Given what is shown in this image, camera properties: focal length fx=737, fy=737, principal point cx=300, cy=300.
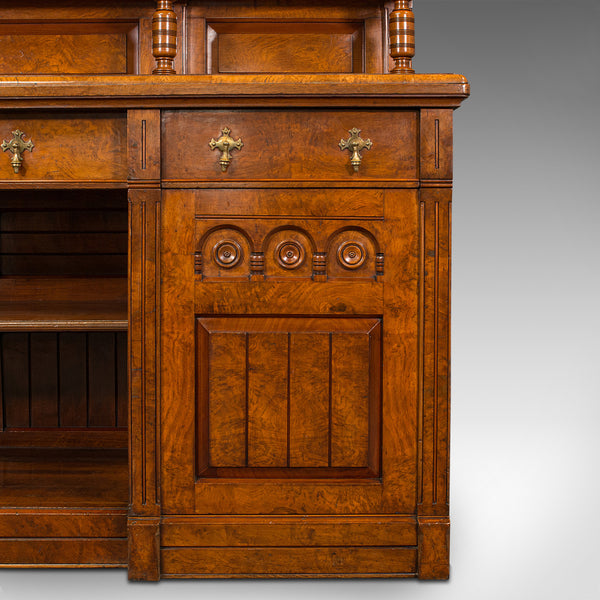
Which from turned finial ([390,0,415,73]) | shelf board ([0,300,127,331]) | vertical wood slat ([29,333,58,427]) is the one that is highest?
turned finial ([390,0,415,73])

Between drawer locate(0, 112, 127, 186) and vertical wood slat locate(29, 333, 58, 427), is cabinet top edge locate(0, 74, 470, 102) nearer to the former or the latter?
drawer locate(0, 112, 127, 186)

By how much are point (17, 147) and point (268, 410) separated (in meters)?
1.05

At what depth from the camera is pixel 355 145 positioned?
6.81 feet

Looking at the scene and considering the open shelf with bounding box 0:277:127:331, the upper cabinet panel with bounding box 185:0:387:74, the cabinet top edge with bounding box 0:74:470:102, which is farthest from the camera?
the upper cabinet panel with bounding box 185:0:387:74

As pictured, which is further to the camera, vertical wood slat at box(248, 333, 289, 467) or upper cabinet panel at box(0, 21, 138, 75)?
upper cabinet panel at box(0, 21, 138, 75)

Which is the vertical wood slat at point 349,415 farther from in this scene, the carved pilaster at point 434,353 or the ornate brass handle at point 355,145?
the ornate brass handle at point 355,145

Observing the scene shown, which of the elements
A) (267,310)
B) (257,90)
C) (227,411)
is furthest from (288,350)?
(257,90)

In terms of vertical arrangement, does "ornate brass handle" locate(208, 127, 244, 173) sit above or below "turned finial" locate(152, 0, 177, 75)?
below

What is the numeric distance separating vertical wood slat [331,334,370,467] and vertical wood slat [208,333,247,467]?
265 millimetres

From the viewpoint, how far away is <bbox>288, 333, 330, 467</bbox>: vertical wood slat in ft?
7.04

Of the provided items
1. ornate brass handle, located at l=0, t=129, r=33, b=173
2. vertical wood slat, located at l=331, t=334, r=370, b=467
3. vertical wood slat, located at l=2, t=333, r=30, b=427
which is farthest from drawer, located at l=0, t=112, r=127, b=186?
vertical wood slat, located at l=2, t=333, r=30, b=427

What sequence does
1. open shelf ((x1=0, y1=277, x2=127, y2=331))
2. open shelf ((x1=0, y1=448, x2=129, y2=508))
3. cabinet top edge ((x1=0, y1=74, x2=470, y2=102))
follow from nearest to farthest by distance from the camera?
cabinet top edge ((x1=0, y1=74, x2=470, y2=102)), open shelf ((x1=0, y1=448, x2=129, y2=508)), open shelf ((x1=0, y1=277, x2=127, y2=331))

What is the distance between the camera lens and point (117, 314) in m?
2.48

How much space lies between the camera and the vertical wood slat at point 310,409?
2.14 m
